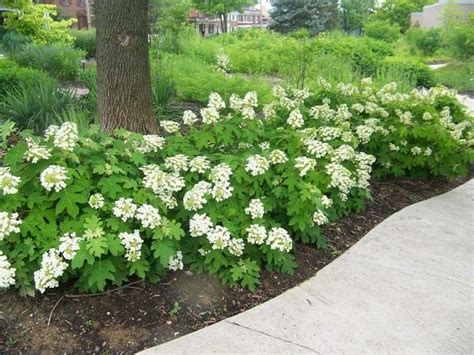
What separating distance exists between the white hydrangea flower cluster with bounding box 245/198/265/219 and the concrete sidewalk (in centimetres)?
54

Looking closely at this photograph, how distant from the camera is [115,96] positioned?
4.21m

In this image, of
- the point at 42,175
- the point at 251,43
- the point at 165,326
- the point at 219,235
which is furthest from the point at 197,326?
the point at 251,43

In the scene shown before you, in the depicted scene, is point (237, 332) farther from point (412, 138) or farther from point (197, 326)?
point (412, 138)

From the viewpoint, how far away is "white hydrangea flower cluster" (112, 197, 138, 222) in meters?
2.56

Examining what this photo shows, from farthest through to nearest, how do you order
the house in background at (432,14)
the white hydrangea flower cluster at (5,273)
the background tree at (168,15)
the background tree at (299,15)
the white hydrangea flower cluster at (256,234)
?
the background tree at (299,15)
the house in background at (432,14)
the background tree at (168,15)
the white hydrangea flower cluster at (256,234)
the white hydrangea flower cluster at (5,273)

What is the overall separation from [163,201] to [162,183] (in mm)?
115

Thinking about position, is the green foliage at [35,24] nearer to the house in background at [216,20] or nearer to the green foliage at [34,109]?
the green foliage at [34,109]

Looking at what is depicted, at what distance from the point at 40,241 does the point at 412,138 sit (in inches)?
149

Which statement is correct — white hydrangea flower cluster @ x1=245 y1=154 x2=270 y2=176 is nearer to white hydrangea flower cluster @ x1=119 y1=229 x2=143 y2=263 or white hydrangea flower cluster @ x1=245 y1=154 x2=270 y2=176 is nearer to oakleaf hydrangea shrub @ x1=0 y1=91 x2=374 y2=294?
oakleaf hydrangea shrub @ x1=0 y1=91 x2=374 y2=294

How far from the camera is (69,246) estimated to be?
7.88ft

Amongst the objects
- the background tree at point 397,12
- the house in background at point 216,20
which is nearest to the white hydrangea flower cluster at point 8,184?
the house in background at point 216,20

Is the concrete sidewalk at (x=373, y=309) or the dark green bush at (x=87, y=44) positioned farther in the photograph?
the dark green bush at (x=87, y=44)

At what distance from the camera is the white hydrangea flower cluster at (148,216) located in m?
2.58

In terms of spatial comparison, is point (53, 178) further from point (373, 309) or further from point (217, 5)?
point (217, 5)
